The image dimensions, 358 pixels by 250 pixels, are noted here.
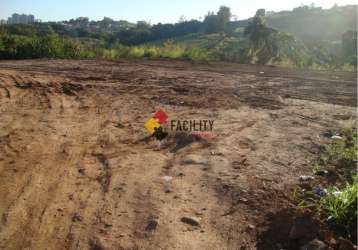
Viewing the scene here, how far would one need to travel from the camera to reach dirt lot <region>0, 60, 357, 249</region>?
2988 mm

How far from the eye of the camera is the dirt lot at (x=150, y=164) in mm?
2988

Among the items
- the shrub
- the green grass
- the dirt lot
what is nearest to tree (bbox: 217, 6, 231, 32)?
the dirt lot

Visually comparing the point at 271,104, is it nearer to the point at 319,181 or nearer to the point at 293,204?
the point at 319,181

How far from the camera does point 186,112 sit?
6.47m

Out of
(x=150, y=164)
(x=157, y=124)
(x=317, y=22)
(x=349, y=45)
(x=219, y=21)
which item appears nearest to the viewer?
(x=150, y=164)

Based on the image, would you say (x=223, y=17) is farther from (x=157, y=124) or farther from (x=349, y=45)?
(x=157, y=124)

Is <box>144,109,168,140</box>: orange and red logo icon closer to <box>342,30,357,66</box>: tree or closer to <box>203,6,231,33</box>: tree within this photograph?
<box>342,30,357,66</box>: tree

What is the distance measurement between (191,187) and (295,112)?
136 inches

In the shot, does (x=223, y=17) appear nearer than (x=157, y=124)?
No

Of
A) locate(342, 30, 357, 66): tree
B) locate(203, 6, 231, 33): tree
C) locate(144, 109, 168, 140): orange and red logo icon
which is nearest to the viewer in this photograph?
locate(144, 109, 168, 140): orange and red logo icon

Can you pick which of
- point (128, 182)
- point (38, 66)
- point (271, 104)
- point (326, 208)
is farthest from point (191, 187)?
point (38, 66)

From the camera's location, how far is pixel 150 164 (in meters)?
4.25

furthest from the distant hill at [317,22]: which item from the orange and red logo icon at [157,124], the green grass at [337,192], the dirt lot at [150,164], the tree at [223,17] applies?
the green grass at [337,192]

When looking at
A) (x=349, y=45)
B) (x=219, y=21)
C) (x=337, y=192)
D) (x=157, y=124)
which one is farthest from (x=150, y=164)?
(x=219, y=21)
